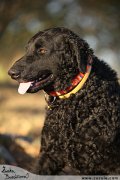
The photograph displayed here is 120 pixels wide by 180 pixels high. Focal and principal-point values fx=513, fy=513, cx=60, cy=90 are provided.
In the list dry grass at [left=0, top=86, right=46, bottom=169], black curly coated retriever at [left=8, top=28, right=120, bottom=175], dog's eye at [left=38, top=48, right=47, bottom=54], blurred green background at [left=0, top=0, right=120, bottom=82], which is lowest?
black curly coated retriever at [left=8, top=28, right=120, bottom=175]

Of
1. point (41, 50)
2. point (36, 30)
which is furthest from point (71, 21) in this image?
point (41, 50)

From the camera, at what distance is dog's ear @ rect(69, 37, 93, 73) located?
17.9 ft

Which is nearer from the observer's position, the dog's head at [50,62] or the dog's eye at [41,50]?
the dog's head at [50,62]

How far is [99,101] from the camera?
5590 mm

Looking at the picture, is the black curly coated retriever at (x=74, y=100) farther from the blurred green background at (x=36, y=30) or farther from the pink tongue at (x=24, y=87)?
the blurred green background at (x=36, y=30)

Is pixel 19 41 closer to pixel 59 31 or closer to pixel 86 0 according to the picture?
pixel 86 0

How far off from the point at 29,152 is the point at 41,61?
104 inches

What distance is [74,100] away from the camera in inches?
220

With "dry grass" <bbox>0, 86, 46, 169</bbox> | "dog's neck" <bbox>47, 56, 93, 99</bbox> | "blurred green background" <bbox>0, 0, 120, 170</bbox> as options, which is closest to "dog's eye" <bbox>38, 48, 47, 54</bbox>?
"dog's neck" <bbox>47, 56, 93, 99</bbox>

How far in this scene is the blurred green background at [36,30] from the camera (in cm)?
1123

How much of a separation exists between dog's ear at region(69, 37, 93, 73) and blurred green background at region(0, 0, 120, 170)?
14.8ft

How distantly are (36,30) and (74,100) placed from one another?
8.91 meters

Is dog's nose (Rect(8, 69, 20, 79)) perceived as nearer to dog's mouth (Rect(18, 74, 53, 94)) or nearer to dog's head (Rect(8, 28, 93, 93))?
dog's head (Rect(8, 28, 93, 93))

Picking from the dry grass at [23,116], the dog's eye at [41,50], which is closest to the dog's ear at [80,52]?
the dog's eye at [41,50]
